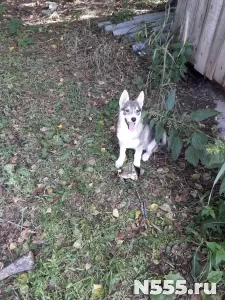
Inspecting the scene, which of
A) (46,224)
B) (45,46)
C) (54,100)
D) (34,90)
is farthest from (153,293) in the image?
(45,46)

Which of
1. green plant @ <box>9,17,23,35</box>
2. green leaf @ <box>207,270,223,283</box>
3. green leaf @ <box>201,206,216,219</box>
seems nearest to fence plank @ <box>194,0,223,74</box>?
green leaf @ <box>201,206,216,219</box>

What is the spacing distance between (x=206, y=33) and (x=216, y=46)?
236mm

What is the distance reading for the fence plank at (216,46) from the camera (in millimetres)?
3863

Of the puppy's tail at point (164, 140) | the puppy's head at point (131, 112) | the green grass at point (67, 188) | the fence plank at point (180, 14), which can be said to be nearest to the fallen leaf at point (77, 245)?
Result: the green grass at point (67, 188)

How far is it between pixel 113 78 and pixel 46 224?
102 inches

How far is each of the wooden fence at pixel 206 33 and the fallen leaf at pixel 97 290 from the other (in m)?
2.95

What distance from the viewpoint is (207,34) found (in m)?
4.12

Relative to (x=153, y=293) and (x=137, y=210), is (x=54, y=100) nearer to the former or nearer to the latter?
(x=137, y=210)

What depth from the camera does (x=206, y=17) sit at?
409cm

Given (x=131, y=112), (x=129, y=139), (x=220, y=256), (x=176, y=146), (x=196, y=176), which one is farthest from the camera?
(x=196, y=176)

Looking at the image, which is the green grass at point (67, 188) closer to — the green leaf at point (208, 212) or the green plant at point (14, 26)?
the green leaf at point (208, 212)

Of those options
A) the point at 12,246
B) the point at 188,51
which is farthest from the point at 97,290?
the point at 188,51

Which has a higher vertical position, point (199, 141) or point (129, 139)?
point (199, 141)

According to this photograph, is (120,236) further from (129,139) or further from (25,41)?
(25,41)
